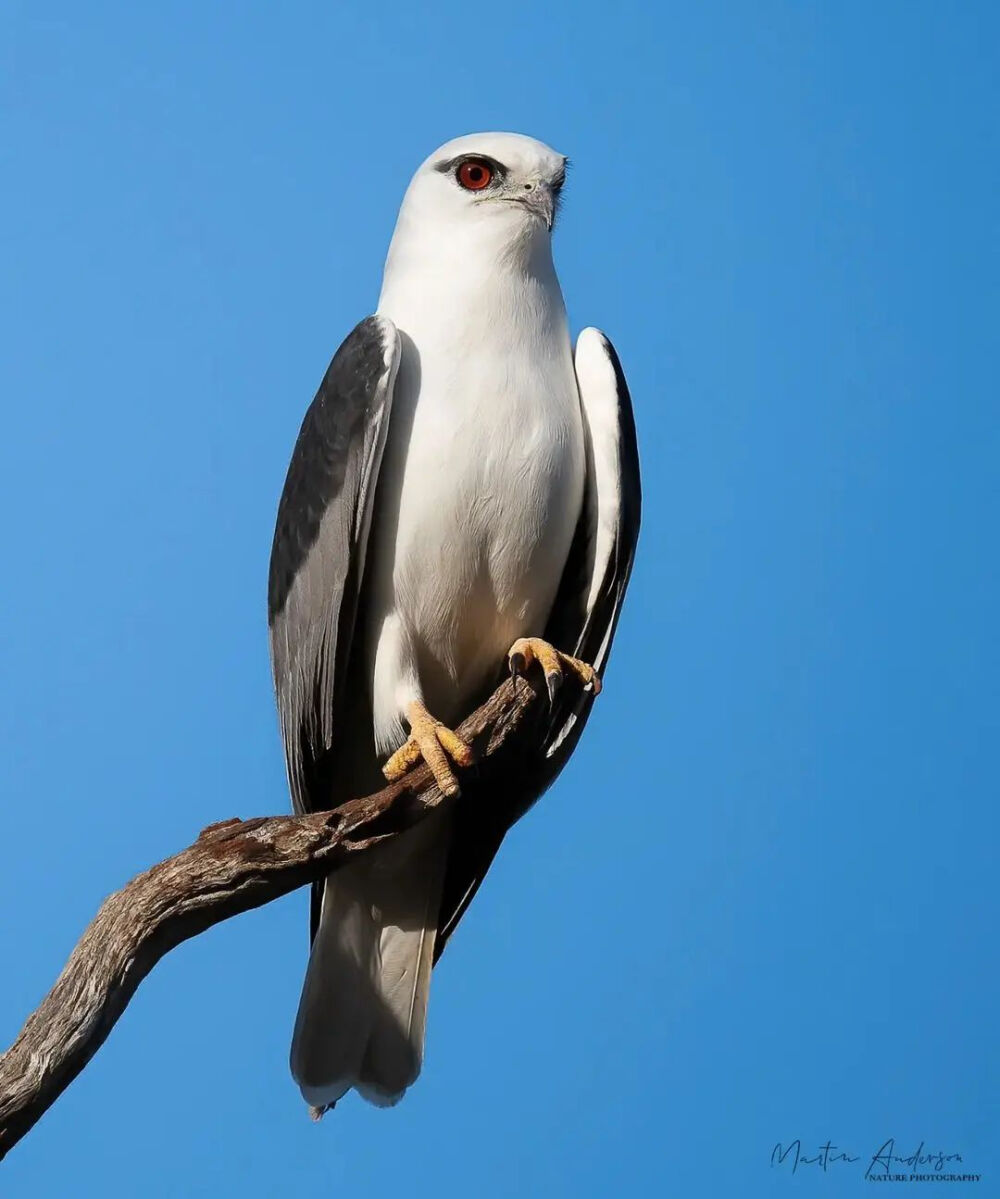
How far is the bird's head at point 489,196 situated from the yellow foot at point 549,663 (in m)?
1.13

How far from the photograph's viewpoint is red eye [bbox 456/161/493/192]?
14.9 ft

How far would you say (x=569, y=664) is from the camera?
437 centimetres

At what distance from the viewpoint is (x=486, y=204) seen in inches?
177

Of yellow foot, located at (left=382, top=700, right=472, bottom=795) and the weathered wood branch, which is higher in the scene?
yellow foot, located at (left=382, top=700, right=472, bottom=795)

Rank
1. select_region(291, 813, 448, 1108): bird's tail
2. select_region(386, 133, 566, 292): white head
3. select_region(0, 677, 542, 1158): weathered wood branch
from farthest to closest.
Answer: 1. select_region(291, 813, 448, 1108): bird's tail
2. select_region(386, 133, 566, 292): white head
3. select_region(0, 677, 542, 1158): weathered wood branch

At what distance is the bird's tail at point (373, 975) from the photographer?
15.2 ft

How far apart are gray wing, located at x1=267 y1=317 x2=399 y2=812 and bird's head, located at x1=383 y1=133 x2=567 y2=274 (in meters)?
0.41

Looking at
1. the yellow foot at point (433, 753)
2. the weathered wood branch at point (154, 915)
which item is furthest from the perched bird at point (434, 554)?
the weathered wood branch at point (154, 915)

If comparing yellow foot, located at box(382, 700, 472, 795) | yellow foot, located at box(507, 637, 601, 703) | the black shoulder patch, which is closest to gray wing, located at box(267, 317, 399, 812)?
the black shoulder patch

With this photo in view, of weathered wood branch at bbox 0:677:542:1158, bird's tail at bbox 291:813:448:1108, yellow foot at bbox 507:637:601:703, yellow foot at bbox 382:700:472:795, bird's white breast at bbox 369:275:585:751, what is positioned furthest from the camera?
bird's tail at bbox 291:813:448:1108

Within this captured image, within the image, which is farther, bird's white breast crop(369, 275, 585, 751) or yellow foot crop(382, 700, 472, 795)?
bird's white breast crop(369, 275, 585, 751)

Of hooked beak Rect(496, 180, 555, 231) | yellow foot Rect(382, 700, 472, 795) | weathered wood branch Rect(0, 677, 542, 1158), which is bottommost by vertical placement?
weathered wood branch Rect(0, 677, 542, 1158)

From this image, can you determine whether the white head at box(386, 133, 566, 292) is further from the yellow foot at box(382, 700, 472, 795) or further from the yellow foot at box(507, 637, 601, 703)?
the yellow foot at box(382, 700, 472, 795)

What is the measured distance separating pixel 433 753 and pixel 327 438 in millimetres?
904
